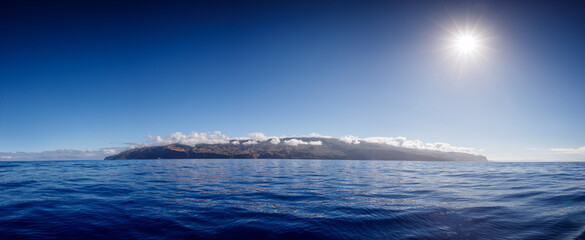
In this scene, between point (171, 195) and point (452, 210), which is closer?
point (452, 210)

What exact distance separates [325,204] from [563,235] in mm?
9111

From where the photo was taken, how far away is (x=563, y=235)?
7.58 meters

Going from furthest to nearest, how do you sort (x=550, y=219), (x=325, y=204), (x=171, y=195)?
(x=171, y=195)
(x=325, y=204)
(x=550, y=219)

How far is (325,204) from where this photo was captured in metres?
12.8

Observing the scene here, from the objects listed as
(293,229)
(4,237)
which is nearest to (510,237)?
(293,229)

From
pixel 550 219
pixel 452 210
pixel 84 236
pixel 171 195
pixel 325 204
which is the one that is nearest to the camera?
pixel 84 236

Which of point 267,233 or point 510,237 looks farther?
point 267,233

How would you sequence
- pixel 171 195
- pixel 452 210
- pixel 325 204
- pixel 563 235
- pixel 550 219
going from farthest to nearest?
1. pixel 171 195
2. pixel 325 204
3. pixel 452 210
4. pixel 550 219
5. pixel 563 235

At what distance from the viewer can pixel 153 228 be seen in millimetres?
8836

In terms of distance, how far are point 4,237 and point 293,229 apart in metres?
10.4

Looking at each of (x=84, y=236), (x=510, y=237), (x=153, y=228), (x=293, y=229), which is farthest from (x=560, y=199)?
(x=84, y=236)

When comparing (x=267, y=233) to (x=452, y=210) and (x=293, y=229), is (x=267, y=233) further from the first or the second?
(x=452, y=210)

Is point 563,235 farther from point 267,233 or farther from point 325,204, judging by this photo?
point 267,233

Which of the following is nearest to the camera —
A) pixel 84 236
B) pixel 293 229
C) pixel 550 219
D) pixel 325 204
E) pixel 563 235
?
pixel 563 235
